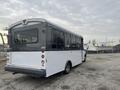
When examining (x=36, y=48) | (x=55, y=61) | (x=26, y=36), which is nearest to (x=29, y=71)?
(x=36, y=48)

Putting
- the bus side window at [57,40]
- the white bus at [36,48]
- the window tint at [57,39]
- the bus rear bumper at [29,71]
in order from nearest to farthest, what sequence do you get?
1. the bus rear bumper at [29,71]
2. the white bus at [36,48]
3. the window tint at [57,39]
4. the bus side window at [57,40]

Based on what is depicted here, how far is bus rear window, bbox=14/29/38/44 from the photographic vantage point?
5.49 meters

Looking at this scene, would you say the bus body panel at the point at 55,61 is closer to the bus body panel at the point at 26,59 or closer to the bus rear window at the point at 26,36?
the bus body panel at the point at 26,59

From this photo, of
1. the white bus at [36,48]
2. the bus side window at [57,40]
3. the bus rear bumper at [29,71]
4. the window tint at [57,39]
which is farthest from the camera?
the bus side window at [57,40]

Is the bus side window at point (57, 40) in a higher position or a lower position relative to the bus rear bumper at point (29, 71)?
higher

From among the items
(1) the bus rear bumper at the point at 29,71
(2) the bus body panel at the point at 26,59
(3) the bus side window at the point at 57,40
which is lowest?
(1) the bus rear bumper at the point at 29,71

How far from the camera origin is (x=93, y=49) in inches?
1144

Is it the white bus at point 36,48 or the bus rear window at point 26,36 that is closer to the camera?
the white bus at point 36,48

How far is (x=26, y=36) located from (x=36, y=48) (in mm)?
909

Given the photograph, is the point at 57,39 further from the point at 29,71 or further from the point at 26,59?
the point at 29,71

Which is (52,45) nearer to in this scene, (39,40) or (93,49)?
(39,40)

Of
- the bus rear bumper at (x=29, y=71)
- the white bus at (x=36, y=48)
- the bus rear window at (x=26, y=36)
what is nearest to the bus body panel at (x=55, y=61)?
the white bus at (x=36, y=48)

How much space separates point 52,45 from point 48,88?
A: 1.81 metres

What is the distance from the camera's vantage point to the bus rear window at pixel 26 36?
5494mm
